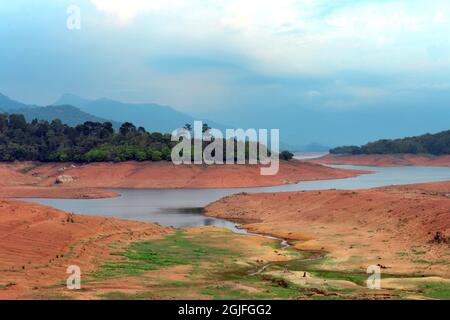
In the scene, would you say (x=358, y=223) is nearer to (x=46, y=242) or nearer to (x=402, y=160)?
(x=46, y=242)

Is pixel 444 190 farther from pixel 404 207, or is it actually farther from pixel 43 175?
pixel 43 175

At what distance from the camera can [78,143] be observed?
115 meters

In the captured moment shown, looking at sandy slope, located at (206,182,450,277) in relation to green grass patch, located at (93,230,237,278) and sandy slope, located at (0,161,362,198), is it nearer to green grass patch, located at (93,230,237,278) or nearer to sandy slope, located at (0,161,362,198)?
green grass patch, located at (93,230,237,278)

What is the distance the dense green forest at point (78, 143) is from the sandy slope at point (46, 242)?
222 feet

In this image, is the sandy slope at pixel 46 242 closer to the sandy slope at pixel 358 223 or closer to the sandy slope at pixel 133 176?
the sandy slope at pixel 358 223

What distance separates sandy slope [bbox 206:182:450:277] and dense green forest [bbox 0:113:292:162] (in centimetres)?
4929

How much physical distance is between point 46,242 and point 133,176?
71.7 metres

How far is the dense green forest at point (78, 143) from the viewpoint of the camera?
345 ft

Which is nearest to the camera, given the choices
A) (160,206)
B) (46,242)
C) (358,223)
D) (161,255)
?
(46,242)

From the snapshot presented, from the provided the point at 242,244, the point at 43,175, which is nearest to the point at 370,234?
the point at 242,244

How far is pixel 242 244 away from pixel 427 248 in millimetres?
10526

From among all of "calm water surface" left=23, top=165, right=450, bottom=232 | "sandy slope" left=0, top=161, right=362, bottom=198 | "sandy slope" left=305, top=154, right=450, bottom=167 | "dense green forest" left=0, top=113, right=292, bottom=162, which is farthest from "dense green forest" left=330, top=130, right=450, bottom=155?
"calm water surface" left=23, top=165, right=450, bottom=232

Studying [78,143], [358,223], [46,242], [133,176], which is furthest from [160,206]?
[78,143]

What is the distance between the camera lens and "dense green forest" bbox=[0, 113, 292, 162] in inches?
4141
